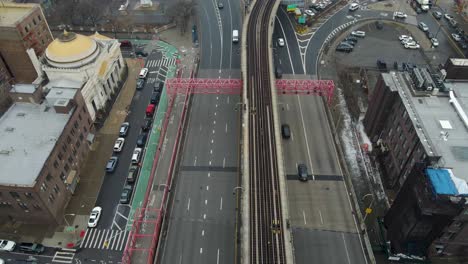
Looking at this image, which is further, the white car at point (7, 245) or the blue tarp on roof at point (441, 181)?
the white car at point (7, 245)

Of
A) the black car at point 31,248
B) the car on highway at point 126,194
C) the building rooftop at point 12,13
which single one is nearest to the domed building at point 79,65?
the building rooftop at point 12,13

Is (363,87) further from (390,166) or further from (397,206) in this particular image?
(397,206)

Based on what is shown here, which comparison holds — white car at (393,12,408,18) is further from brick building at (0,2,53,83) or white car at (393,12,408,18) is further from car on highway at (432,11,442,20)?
brick building at (0,2,53,83)

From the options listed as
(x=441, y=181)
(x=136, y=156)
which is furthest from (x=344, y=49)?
(x=136, y=156)

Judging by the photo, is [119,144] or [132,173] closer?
[132,173]

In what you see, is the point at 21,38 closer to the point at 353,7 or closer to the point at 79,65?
the point at 79,65

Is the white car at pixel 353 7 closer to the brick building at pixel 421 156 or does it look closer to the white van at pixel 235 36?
the white van at pixel 235 36

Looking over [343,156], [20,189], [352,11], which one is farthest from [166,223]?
[352,11]
